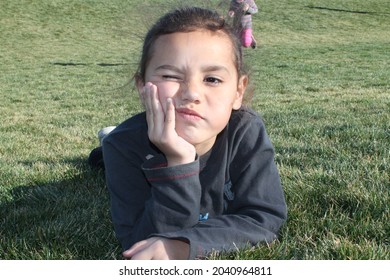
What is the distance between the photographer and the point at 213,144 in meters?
2.75

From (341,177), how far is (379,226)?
0.86 m

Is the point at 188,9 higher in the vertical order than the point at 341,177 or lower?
higher

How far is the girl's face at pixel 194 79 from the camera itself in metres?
2.39

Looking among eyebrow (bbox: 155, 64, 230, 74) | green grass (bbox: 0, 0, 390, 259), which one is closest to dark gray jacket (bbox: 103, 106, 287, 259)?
green grass (bbox: 0, 0, 390, 259)

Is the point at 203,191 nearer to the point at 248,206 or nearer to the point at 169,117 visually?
the point at 248,206

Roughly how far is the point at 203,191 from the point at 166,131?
55 cm

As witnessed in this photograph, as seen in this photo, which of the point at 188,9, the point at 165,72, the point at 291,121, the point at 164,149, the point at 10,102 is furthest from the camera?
the point at 10,102

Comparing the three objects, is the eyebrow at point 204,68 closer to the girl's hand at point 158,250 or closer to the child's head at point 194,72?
the child's head at point 194,72

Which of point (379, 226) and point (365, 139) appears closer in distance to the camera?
point (379, 226)

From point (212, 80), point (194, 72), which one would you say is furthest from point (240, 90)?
point (194, 72)

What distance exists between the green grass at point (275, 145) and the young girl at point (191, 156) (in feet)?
0.65

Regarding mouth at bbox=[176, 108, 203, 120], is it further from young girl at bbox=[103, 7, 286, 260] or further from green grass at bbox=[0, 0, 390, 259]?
green grass at bbox=[0, 0, 390, 259]

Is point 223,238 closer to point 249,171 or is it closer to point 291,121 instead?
point 249,171

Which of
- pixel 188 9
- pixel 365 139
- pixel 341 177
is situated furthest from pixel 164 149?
pixel 365 139
